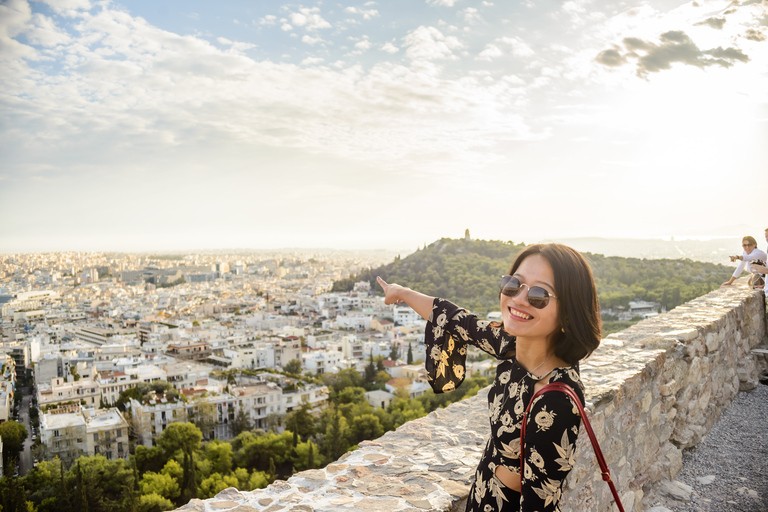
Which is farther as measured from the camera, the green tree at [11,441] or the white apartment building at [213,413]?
the white apartment building at [213,413]

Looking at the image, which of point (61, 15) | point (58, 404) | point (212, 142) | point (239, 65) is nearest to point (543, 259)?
point (58, 404)

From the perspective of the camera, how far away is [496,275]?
34938mm

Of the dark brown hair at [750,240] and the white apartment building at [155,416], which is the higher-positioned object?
the dark brown hair at [750,240]

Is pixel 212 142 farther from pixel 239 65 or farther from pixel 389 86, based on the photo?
pixel 389 86

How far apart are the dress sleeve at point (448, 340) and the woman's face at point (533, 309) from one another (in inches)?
10.2

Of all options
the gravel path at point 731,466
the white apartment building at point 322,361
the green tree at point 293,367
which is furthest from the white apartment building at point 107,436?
the gravel path at point 731,466

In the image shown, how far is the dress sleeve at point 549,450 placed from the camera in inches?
31.1

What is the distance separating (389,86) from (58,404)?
2691 cm

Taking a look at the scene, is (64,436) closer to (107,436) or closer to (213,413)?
(107,436)

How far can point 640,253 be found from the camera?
24.3 m

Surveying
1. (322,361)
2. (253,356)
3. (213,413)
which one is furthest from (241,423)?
(253,356)

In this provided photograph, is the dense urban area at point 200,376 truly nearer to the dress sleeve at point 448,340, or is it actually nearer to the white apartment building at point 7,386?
the white apartment building at point 7,386

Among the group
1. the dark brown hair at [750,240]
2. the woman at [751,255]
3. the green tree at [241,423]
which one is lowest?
the green tree at [241,423]

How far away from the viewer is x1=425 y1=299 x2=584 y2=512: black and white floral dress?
0.80m
